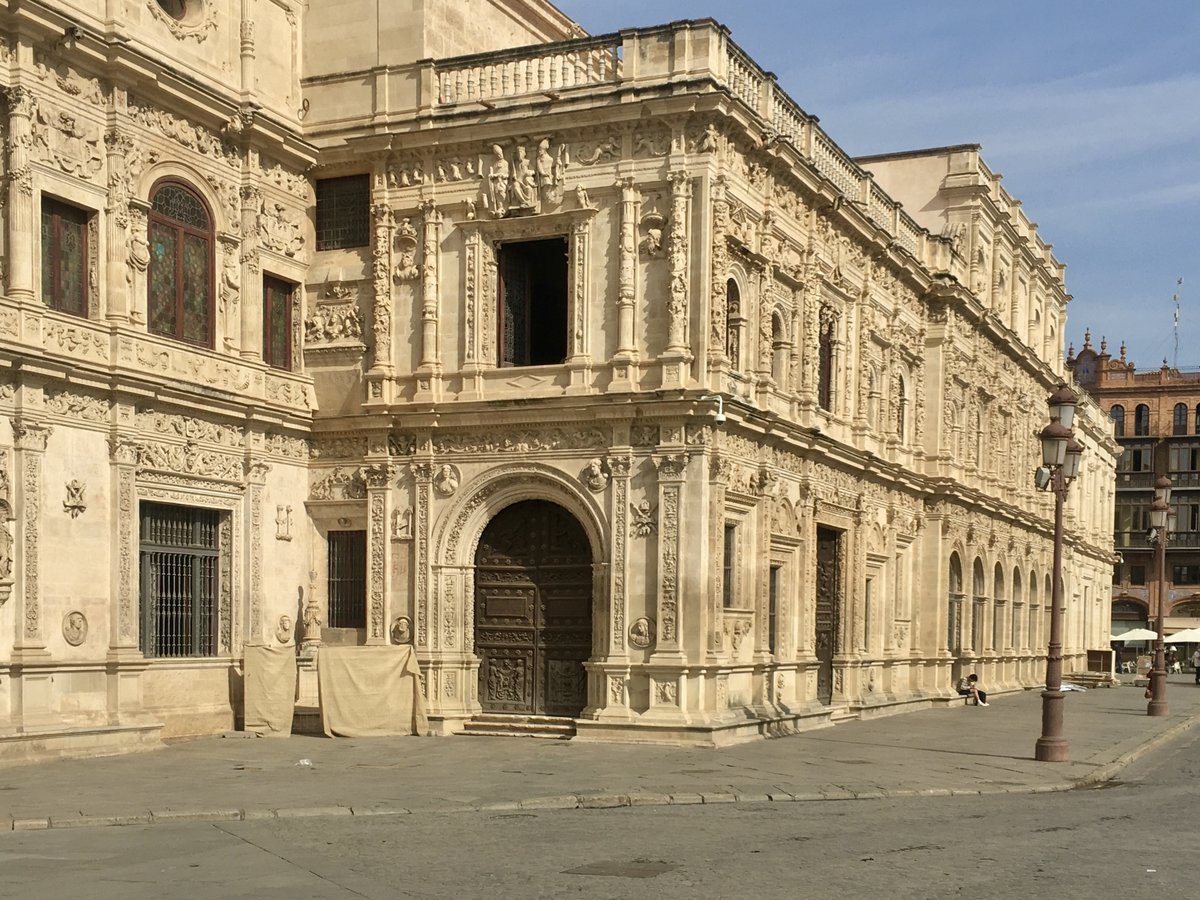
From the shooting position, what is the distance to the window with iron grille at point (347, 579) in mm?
26797

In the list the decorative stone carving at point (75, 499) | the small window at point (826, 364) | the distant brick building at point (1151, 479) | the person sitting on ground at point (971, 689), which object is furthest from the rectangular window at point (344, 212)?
the distant brick building at point (1151, 479)

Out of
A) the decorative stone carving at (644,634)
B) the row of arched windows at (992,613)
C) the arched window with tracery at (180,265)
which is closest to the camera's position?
the arched window with tracery at (180,265)

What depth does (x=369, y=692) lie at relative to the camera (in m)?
25.3

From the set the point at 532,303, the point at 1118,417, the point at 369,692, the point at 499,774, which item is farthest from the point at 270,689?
the point at 1118,417

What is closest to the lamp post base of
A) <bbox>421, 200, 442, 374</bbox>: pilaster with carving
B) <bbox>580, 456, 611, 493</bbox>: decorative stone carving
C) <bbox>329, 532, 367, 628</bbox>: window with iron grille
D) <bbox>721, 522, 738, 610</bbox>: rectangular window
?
<bbox>721, 522, 738, 610</bbox>: rectangular window

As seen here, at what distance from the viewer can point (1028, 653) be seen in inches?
1964

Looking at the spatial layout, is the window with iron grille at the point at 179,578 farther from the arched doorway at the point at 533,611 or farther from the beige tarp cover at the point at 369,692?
the arched doorway at the point at 533,611

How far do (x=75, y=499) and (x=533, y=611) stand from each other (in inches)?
313

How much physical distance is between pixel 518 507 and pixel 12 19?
10928 mm

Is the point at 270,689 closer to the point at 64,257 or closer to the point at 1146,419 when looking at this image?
the point at 64,257

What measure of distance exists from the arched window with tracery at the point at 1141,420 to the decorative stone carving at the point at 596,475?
7148 centimetres

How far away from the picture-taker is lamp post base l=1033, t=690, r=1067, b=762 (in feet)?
75.1

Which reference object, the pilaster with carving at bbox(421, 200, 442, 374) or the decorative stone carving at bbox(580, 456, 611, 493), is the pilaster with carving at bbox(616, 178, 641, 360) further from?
the pilaster with carving at bbox(421, 200, 442, 374)

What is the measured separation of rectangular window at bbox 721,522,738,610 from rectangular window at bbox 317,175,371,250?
808 centimetres
